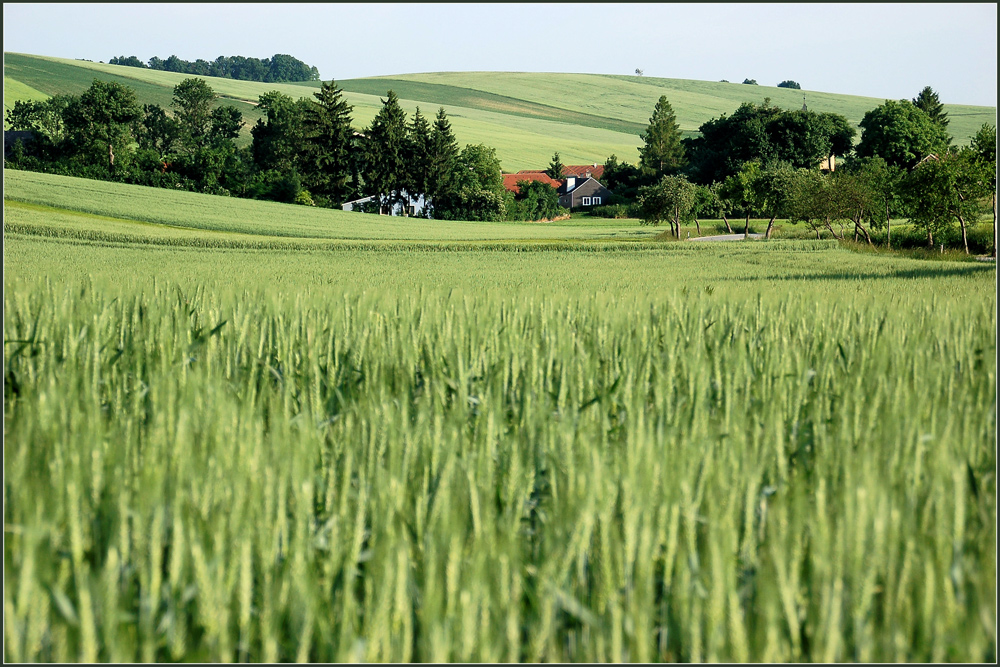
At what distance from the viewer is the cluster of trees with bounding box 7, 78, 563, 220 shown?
215 ft

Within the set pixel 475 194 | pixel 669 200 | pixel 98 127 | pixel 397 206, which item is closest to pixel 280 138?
pixel 397 206

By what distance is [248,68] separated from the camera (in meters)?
154

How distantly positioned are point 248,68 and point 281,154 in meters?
87.9

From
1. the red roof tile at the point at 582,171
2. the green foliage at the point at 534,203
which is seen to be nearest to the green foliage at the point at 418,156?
the green foliage at the point at 534,203

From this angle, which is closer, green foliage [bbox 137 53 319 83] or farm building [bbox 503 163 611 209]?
farm building [bbox 503 163 611 209]

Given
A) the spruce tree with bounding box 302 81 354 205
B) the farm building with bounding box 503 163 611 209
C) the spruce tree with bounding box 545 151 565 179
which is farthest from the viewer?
the spruce tree with bounding box 545 151 565 179

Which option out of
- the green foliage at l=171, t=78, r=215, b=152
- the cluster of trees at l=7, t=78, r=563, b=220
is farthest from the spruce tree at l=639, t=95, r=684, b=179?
the green foliage at l=171, t=78, r=215, b=152

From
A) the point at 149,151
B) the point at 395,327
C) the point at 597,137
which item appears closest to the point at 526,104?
the point at 597,137

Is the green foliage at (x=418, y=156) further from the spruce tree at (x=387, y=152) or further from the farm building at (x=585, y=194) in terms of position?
the farm building at (x=585, y=194)

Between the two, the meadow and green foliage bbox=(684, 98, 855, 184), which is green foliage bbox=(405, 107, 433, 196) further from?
the meadow

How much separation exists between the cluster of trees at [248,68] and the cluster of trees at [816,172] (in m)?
86.7

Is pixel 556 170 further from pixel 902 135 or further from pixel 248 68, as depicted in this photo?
pixel 248 68

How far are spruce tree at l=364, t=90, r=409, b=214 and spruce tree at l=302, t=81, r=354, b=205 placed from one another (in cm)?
223

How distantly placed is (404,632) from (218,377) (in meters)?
1.65
